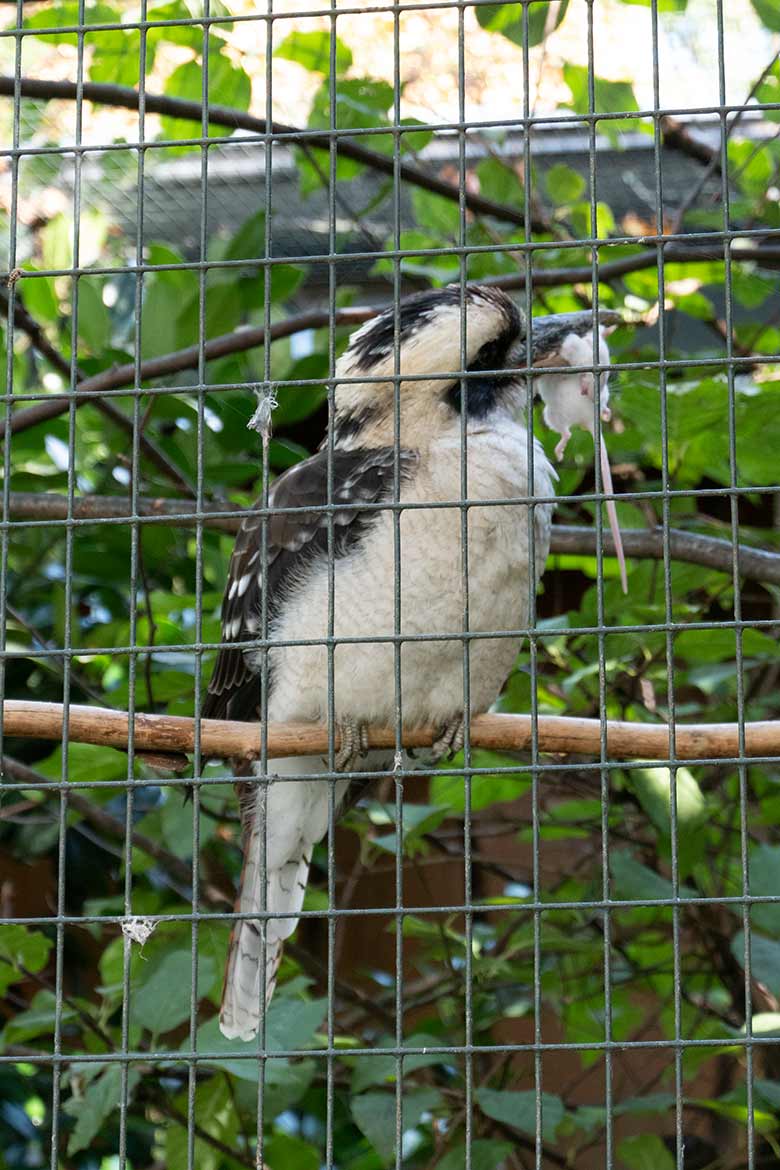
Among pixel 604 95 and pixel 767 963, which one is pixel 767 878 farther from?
pixel 604 95

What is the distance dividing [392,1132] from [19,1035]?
67 cm

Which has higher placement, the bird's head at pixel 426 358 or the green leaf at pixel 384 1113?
the bird's head at pixel 426 358

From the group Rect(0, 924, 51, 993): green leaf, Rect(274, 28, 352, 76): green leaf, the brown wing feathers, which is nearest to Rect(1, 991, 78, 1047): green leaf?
Rect(0, 924, 51, 993): green leaf

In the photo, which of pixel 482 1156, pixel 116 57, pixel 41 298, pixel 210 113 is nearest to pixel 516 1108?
pixel 482 1156

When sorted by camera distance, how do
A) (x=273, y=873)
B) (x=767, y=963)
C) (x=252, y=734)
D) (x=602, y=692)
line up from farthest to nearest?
(x=273, y=873), (x=767, y=963), (x=252, y=734), (x=602, y=692)

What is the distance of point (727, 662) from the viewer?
2.66m

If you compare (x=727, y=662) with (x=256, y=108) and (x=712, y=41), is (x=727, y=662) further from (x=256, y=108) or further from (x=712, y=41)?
(x=256, y=108)

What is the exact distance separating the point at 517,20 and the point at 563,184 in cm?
48

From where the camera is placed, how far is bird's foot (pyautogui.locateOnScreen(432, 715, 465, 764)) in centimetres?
217

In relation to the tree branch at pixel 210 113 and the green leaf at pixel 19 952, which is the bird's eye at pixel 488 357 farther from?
the green leaf at pixel 19 952

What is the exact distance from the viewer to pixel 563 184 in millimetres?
2619

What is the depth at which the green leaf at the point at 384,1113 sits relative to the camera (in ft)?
6.61

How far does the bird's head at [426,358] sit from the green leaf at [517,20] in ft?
1.24

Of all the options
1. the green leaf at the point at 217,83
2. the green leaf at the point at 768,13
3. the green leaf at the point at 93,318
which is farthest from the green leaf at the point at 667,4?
the green leaf at the point at 93,318
